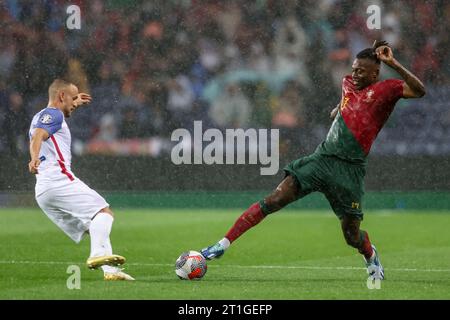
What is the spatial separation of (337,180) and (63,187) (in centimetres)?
230

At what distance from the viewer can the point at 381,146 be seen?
1823 centimetres

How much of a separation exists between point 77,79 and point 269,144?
3.76m

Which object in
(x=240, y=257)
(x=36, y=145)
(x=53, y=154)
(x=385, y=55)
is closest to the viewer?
(x=385, y=55)

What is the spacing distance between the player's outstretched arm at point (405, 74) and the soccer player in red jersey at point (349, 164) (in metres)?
0.32

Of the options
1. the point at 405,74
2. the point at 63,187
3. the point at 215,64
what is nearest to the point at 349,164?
the point at 405,74

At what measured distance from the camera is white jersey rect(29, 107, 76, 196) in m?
9.03

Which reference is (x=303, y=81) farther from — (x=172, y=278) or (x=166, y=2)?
(x=172, y=278)

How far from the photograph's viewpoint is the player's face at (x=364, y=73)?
8.88 meters

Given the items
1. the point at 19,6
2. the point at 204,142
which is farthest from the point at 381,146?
the point at 19,6

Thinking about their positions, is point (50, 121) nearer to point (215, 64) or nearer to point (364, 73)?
point (364, 73)

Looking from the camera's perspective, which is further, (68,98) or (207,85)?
(207,85)

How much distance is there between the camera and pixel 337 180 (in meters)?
8.91

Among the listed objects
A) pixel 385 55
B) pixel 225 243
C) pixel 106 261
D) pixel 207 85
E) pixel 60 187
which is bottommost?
pixel 106 261

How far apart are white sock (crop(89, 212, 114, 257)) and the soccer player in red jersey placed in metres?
0.83
